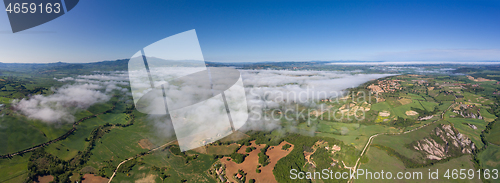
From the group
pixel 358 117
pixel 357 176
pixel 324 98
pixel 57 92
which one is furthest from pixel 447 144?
pixel 57 92

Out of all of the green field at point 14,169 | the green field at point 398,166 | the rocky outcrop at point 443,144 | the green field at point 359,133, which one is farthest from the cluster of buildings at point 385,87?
the green field at point 14,169

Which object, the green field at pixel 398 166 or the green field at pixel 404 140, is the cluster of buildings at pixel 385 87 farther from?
the green field at pixel 398 166

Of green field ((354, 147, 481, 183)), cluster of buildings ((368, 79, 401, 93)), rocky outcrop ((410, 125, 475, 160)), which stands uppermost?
cluster of buildings ((368, 79, 401, 93))

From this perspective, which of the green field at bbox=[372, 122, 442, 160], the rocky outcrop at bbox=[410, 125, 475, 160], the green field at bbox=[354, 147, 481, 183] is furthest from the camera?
the rocky outcrop at bbox=[410, 125, 475, 160]

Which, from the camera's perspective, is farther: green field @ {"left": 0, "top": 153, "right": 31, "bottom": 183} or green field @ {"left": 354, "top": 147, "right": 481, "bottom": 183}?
green field @ {"left": 0, "top": 153, "right": 31, "bottom": 183}

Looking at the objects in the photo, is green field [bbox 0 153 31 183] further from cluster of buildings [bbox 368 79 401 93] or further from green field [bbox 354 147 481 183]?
cluster of buildings [bbox 368 79 401 93]

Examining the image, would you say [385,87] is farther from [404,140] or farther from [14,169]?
[14,169]

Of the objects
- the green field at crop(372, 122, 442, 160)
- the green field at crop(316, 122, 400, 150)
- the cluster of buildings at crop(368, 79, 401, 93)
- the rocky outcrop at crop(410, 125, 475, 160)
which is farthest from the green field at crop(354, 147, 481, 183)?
the cluster of buildings at crop(368, 79, 401, 93)

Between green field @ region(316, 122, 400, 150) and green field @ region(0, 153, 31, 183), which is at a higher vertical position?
green field @ region(316, 122, 400, 150)

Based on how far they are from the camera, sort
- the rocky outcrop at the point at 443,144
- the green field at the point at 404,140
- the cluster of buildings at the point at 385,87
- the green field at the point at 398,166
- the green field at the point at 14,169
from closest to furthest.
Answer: the green field at the point at 398,166 < the green field at the point at 14,169 < the green field at the point at 404,140 < the rocky outcrop at the point at 443,144 < the cluster of buildings at the point at 385,87
